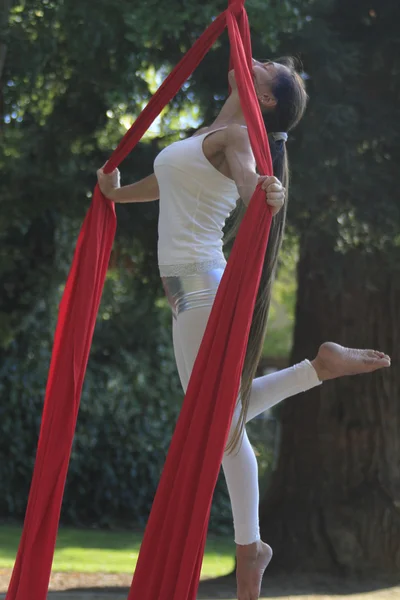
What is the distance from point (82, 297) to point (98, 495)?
5566 millimetres

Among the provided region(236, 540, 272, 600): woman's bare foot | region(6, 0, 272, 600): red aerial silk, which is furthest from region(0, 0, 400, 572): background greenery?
region(236, 540, 272, 600): woman's bare foot

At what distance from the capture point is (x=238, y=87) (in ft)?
9.33

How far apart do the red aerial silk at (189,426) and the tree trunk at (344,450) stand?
2333 millimetres

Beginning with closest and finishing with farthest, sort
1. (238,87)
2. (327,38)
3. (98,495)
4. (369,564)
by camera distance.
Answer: (238,87) < (327,38) < (369,564) < (98,495)

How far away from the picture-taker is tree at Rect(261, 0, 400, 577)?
4586 mm

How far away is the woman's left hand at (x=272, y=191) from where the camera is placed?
273 centimetres

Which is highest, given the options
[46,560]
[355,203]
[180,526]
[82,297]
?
[355,203]

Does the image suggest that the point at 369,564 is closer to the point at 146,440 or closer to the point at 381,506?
the point at 381,506

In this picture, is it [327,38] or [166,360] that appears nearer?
[327,38]

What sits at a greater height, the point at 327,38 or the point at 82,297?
the point at 327,38

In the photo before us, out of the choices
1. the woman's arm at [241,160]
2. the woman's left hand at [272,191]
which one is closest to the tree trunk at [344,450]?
the woman's arm at [241,160]

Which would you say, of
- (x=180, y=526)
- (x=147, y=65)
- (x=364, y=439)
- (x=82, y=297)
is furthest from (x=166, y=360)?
(x=180, y=526)

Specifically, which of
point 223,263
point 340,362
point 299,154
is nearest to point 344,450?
point 299,154

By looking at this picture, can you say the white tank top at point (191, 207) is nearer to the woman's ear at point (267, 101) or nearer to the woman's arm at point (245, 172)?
the woman's arm at point (245, 172)
